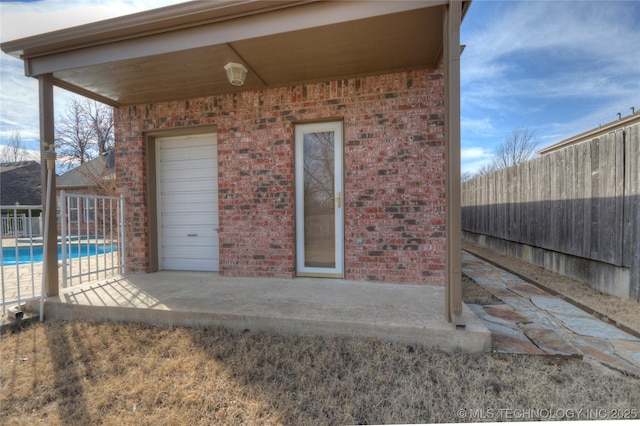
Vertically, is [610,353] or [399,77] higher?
[399,77]

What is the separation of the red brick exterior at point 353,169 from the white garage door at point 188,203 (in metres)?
0.34

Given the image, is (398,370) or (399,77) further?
(399,77)

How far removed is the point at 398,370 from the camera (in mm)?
2039

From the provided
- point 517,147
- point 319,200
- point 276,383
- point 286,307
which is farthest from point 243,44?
point 517,147

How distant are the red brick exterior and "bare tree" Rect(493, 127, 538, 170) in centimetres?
1861

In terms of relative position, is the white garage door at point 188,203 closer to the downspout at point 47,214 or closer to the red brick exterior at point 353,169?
the red brick exterior at point 353,169

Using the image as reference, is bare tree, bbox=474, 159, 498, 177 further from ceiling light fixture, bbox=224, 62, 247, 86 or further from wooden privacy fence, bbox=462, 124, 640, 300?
ceiling light fixture, bbox=224, 62, 247, 86

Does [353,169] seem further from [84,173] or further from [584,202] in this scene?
[84,173]

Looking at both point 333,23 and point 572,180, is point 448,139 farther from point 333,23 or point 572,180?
point 572,180

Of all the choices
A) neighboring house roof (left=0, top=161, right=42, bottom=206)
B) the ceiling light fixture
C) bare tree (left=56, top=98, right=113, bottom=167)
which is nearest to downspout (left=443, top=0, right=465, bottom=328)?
the ceiling light fixture

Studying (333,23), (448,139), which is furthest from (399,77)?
(448,139)

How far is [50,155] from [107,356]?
2.35 m

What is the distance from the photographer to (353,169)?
3.85m

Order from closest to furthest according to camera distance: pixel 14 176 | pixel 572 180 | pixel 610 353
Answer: pixel 610 353 < pixel 572 180 < pixel 14 176
